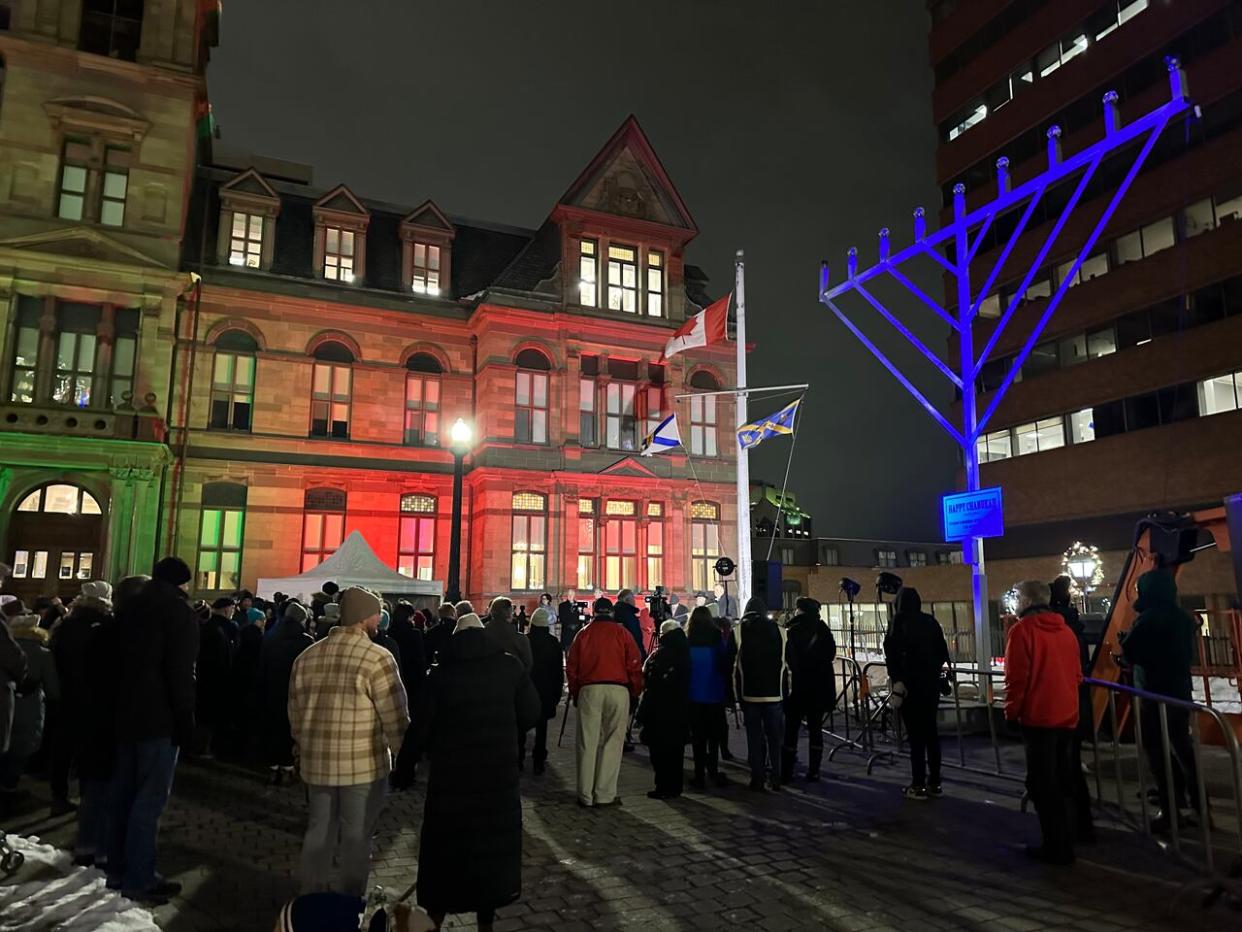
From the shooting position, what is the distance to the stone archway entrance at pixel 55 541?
848 inches

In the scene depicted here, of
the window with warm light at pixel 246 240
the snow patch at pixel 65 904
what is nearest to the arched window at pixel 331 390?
the window with warm light at pixel 246 240

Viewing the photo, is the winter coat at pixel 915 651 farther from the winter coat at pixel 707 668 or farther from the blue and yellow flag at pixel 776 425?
the blue and yellow flag at pixel 776 425

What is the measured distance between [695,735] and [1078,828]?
421 cm

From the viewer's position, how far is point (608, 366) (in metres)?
28.5

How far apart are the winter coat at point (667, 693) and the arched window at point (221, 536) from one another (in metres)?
19.0

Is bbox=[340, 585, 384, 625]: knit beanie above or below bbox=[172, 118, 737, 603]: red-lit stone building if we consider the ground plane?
below

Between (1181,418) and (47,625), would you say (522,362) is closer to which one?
(47,625)

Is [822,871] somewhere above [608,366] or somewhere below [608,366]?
below

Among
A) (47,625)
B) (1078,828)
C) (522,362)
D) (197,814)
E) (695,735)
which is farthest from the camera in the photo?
(522,362)

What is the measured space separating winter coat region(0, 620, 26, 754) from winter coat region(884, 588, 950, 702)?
8.53 meters

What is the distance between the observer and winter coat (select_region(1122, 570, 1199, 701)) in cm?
791

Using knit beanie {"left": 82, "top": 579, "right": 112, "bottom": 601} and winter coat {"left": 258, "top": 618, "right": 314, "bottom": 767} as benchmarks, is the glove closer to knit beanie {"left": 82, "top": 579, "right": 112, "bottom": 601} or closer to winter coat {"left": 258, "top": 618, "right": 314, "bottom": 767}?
winter coat {"left": 258, "top": 618, "right": 314, "bottom": 767}

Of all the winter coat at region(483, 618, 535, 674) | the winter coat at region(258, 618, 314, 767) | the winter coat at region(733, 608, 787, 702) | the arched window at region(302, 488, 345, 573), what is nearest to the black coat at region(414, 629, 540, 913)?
the winter coat at region(483, 618, 535, 674)

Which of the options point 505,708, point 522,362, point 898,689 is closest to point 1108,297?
point 522,362
